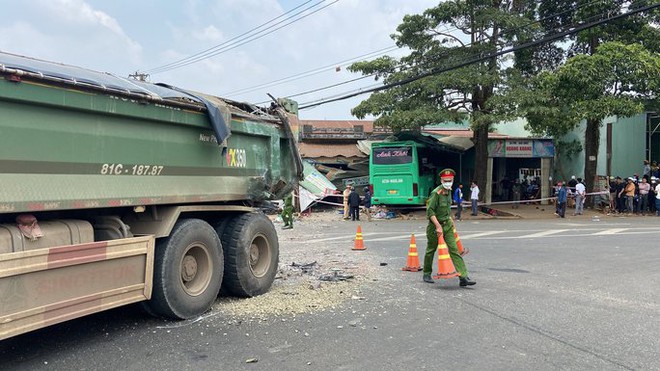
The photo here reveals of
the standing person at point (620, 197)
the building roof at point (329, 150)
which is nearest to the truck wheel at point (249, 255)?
the standing person at point (620, 197)

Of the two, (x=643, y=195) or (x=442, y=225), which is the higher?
(x=643, y=195)

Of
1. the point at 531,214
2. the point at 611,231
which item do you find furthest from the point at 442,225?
the point at 531,214

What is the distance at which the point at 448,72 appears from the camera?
2212 centimetres

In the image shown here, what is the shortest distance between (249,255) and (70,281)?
2838 mm

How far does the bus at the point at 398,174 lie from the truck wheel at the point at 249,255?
16144 millimetres

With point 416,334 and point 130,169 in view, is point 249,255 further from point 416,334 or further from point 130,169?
point 416,334

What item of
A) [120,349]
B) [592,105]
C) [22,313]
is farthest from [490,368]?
[592,105]

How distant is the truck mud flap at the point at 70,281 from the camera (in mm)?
4188

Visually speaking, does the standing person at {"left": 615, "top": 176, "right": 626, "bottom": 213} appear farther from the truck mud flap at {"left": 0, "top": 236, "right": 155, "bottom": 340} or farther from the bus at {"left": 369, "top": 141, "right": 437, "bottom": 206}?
the truck mud flap at {"left": 0, "top": 236, "right": 155, "bottom": 340}

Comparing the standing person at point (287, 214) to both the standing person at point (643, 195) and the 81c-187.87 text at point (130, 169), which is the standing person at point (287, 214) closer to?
the 81c-187.87 text at point (130, 169)

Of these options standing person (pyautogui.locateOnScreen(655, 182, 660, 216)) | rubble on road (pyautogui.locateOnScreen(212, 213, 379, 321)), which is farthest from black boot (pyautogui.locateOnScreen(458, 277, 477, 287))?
standing person (pyautogui.locateOnScreen(655, 182, 660, 216))

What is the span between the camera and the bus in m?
23.4

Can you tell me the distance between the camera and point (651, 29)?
21984mm

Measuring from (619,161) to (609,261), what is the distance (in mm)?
21063
